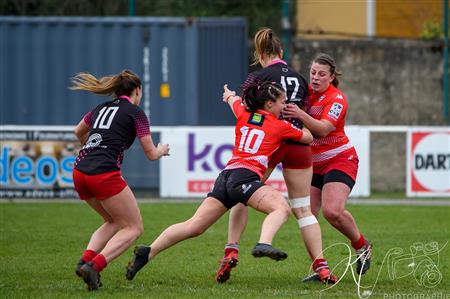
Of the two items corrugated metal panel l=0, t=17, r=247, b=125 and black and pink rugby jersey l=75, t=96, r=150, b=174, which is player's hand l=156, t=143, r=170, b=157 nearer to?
black and pink rugby jersey l=75, t=96, r=150, b=174

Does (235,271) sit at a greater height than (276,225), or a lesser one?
lesser

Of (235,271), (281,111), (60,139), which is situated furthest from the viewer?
(60,139)

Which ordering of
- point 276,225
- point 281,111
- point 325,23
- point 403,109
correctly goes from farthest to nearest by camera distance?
point 325,23
point 403,109
point 281,111
point 276,225

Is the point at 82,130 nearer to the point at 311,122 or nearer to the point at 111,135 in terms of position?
the point at 111,135

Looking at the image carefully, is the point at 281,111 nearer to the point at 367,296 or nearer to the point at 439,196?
the point at 367,296

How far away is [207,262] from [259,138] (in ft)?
8.33

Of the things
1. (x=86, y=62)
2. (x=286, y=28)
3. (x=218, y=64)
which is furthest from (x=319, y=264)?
(x=286, y=28)

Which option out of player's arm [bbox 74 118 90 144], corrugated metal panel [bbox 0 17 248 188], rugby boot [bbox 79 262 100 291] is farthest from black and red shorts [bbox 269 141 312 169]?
corrugated metal panel [bbox 0 17 248 188]

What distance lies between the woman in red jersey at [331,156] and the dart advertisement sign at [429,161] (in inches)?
385

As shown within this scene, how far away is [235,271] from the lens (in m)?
9.77

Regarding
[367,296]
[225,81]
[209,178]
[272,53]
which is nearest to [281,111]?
[272,53]

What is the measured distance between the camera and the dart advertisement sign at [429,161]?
1878 cm

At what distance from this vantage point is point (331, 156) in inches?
364

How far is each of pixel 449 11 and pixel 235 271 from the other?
15.6 m
